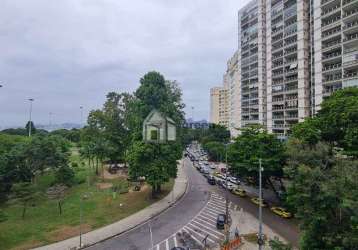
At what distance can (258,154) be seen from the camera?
33.3 metres

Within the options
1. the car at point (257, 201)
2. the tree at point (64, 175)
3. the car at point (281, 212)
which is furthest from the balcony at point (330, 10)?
the tree at point (64, 175)

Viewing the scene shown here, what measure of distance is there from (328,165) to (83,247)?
19204mm

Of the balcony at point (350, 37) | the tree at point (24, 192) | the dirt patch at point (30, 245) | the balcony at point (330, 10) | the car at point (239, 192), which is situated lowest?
the dirt patch at point (30, 245)

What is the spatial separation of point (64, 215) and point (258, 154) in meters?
22.0

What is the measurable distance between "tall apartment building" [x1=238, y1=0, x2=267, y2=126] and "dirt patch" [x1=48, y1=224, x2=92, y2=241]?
4675cm

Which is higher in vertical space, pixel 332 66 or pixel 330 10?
pixel 330 10

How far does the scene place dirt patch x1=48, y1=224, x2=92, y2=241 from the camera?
26625 mm

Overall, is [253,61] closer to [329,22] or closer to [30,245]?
[329,22]

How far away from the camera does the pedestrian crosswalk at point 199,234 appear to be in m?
24.5

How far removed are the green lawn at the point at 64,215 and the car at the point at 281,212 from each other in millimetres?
14519

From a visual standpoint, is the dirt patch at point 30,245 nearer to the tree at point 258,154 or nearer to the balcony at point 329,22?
the tree at point 258,154

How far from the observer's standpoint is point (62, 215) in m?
33.2

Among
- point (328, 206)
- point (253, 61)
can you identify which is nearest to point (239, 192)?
point (328, 206)

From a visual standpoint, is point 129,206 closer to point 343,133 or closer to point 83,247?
point 83,247
